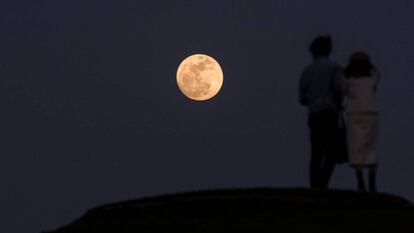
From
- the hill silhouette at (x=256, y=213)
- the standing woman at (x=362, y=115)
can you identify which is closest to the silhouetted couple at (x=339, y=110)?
the standing woman at (x=362, y=115)

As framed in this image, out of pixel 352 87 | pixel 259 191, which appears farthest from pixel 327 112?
pixel 259 191

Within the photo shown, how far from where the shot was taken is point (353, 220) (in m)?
12.7

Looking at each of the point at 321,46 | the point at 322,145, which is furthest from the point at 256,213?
the point at 321,46

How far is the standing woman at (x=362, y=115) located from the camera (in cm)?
1588

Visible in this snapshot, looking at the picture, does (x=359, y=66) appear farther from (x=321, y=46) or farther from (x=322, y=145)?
(x=322, y=145)

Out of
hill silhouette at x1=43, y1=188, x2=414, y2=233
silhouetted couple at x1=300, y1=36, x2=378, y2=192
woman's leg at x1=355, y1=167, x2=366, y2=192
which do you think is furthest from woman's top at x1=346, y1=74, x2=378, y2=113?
hill silhouette at x1=43, y1=188, x2=414, y2=233

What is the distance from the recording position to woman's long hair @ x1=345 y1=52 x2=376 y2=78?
15812 mm

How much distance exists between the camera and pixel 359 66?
15867 millimetres

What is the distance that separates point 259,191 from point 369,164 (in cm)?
183

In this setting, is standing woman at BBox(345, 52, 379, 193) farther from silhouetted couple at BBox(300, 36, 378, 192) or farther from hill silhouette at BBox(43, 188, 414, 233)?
hill silhouette at BBox(43, 188, 414, 233)

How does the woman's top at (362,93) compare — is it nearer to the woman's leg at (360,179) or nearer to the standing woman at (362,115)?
the standing woman at (362,115)

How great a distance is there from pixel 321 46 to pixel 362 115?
1000 mm

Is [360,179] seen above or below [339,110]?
below

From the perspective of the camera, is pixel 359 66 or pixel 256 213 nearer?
pixel 256 213
